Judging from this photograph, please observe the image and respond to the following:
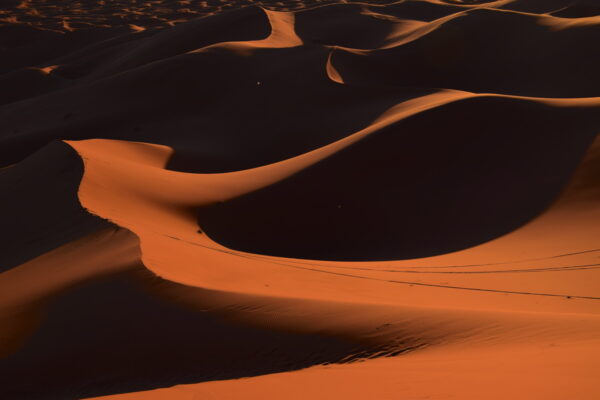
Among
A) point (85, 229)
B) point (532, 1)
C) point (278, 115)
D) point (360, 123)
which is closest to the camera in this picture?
point (85, 229)

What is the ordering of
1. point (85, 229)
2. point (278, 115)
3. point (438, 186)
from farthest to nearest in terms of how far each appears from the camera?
point (278, 115) < point (438, 186) < point (85, 229)

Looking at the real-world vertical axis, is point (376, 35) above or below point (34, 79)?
above

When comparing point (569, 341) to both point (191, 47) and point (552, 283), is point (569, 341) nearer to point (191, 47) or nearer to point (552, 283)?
point (552, 283)

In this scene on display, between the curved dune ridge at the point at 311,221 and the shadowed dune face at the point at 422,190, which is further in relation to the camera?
the shadowed dune face at the point at 422,190

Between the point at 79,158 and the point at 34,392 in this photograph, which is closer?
the point at 34,392

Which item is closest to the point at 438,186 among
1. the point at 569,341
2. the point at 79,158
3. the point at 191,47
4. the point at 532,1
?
the point at 79,158

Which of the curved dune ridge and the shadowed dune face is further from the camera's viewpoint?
the shadowed dune face

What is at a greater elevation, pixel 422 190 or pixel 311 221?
pixel 422 190

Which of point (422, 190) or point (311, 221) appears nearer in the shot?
point (311, 221)
